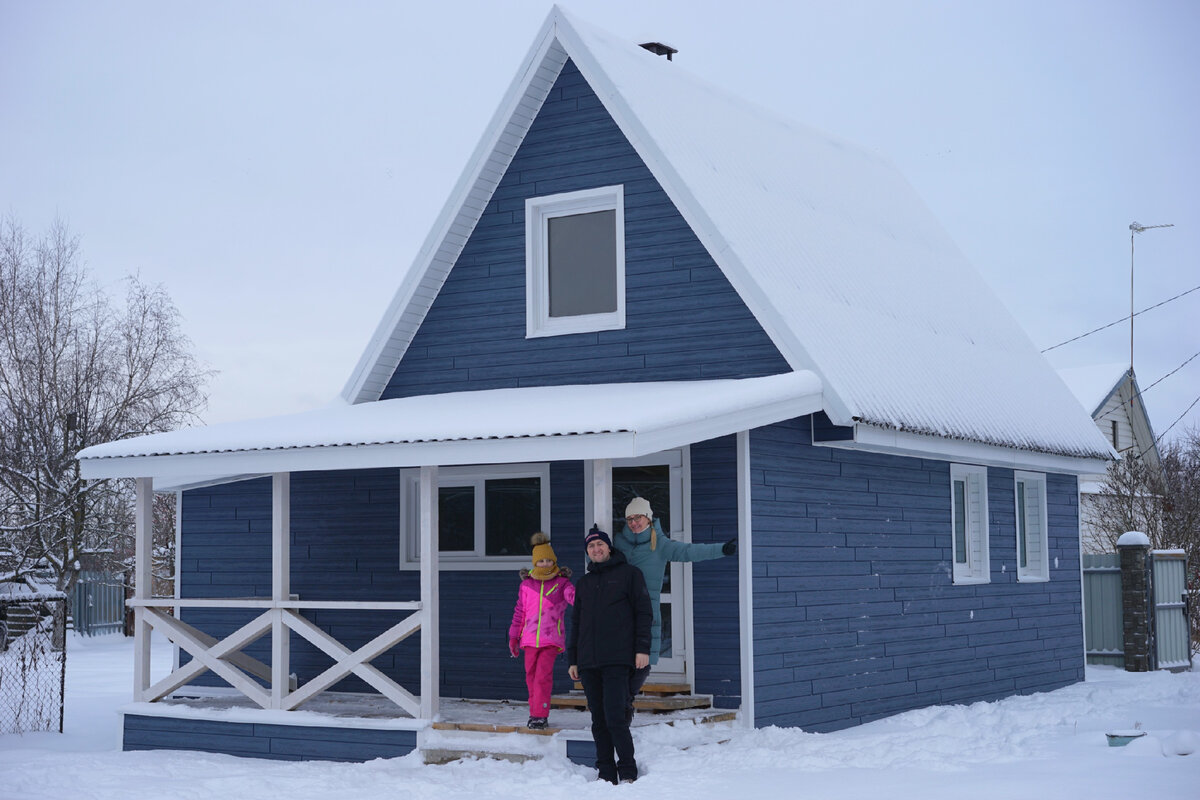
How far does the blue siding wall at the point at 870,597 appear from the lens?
481 inches

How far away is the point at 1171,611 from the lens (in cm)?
1978

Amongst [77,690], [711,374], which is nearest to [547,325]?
[711,374]

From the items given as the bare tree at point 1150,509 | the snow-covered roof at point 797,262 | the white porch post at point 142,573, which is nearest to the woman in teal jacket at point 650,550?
the snow-covered roof at point 797,262

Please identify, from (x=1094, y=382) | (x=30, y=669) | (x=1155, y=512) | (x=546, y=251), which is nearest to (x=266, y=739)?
(x=546, y=251)

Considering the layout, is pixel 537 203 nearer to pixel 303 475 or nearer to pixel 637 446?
pixel 303 475

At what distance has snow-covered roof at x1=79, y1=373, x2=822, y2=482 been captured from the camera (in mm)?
10453

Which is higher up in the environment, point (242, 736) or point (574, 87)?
Answer: point (574, 87)

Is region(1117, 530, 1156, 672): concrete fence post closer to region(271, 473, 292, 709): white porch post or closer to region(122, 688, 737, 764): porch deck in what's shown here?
region(122, 688, 737, 764): porch deck

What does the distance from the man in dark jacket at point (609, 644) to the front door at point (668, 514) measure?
2058 mm

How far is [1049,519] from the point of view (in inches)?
691

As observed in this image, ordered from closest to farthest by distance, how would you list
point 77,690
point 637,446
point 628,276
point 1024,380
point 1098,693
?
point 637,446, point 628,276, point 1098,693, point 1024,380, point 77,690

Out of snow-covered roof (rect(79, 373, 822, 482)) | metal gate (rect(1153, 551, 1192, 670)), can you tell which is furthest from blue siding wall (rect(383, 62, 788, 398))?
metal gate (rect(1153, 551, 1192, 670))

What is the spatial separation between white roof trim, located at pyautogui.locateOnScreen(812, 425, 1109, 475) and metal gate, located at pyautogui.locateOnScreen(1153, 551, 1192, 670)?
2293 mm

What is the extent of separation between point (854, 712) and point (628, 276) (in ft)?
14.5
